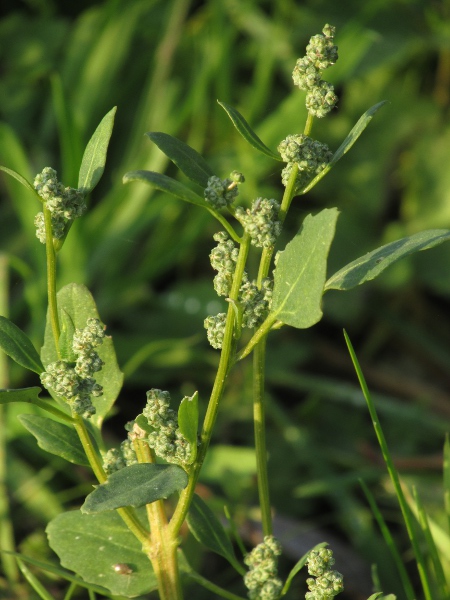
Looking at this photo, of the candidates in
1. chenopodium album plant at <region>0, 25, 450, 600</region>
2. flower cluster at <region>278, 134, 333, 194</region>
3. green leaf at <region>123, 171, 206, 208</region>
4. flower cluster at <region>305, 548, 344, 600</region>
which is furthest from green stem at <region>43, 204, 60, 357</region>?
flower cluster at <region>305, 548, 344, 600</region>

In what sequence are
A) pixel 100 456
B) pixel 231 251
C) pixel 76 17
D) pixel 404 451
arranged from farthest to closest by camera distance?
pixel 76 17 < pixel 404 451 < pixel 100 456 < pixel 231 251

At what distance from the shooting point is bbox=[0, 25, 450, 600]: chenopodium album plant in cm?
70

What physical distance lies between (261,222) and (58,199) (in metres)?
0.18

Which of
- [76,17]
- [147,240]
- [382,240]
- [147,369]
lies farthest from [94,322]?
[76,17]

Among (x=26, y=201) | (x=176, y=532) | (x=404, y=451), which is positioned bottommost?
(x=404, y=451)

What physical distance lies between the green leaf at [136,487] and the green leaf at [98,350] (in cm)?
16

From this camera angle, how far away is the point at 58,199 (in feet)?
2.33

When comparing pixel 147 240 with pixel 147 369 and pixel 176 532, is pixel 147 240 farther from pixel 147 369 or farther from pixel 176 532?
pixel 176 532

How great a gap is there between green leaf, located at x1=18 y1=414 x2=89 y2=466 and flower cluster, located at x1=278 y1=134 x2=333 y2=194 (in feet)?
1.18

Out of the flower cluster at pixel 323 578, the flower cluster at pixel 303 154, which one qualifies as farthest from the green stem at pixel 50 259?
the flower cluster at pixel 323 578

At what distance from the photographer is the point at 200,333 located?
6.56ft

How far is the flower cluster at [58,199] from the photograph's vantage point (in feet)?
2.33

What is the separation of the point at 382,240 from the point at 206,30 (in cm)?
82

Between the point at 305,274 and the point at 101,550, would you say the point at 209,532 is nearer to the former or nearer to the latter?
the point at 101,550
